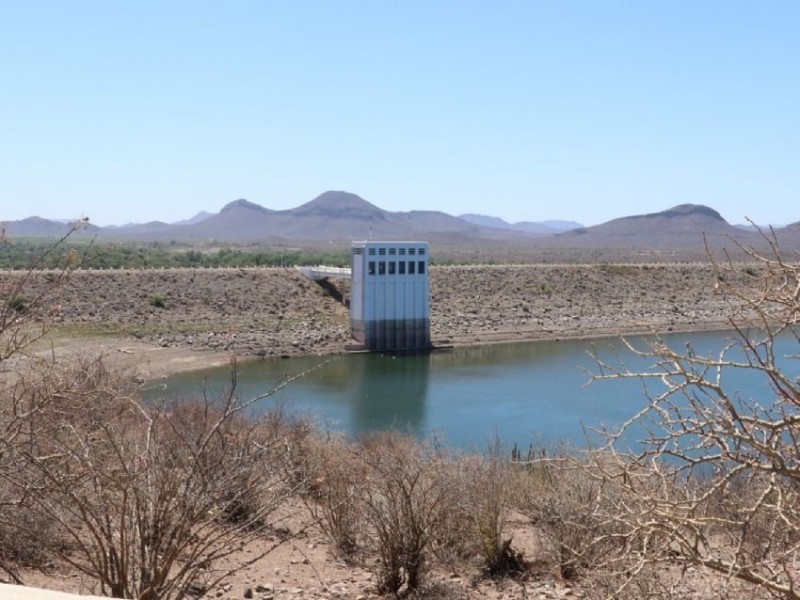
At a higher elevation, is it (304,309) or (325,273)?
(325,273)

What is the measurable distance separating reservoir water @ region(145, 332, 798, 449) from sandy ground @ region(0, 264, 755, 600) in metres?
2.26

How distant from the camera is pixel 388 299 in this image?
4541cm

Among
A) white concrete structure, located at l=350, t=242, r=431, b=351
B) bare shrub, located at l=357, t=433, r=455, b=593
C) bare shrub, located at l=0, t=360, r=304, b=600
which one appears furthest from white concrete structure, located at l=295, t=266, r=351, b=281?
bare shrub, located at l=0, t=360, r=304, b=600

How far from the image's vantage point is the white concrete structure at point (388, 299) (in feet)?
148

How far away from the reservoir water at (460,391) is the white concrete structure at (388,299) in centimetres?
158

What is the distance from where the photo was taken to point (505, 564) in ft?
37.4

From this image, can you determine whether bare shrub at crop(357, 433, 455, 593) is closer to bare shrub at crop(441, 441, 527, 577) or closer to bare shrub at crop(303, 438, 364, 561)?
bare shrub at crop(441, 441, 527, 577)

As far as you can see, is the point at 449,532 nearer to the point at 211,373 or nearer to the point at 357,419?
the point at 357,419

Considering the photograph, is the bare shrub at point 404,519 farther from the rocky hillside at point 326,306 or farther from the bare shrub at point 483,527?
the rocky hillside at point 326,306

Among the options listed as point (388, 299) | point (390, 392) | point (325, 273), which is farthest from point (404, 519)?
point (325, 273)

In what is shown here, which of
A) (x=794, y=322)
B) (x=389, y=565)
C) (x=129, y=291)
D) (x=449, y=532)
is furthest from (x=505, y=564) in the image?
(x=129, y=291)

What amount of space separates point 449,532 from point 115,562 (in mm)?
5922

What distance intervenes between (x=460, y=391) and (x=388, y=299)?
11957 mm

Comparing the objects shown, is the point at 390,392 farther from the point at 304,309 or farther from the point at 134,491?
the point at 134,491
